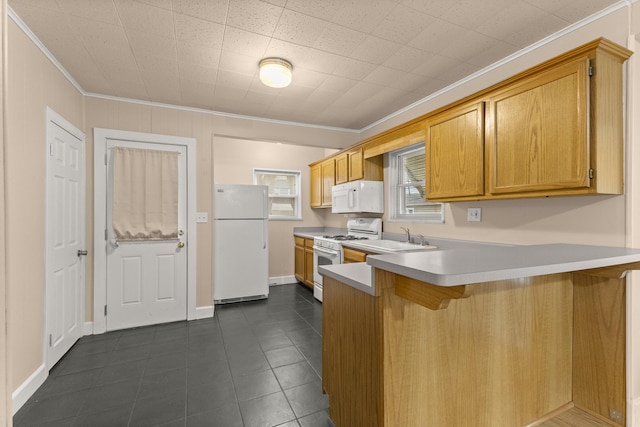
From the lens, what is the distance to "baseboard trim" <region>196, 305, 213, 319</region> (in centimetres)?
349

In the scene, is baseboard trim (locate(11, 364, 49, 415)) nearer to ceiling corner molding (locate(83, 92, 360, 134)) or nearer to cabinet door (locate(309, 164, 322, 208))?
ceiling corner molding (locate(83, 92, 360, 134))

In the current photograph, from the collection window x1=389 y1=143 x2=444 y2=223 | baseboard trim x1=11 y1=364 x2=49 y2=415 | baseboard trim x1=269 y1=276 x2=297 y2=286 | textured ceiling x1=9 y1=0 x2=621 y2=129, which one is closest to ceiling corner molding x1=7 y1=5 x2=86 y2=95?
textured ceiling x1=9 y1=0 x2=621 y2=129

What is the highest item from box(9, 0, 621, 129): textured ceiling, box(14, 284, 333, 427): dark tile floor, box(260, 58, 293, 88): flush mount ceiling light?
box(9, 0, 621, 129): textured ceiling

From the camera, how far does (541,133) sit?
72.4 inches

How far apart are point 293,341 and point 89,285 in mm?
2222

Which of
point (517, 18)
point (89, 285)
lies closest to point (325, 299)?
point (517, 18)

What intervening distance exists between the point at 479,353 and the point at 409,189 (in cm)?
244

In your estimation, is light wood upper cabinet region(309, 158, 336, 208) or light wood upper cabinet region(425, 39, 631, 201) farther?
light wood upper cabinet region(309, 158, 336, 208)

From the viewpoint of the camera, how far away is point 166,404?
190 cm

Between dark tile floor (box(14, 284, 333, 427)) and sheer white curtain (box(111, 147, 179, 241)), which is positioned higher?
sheer white curtain (box(111, 147, 179, 241))

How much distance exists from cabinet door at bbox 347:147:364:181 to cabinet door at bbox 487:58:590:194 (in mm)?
1828

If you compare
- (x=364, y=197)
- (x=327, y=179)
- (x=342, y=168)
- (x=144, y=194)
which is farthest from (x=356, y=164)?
(x=144, y=194)

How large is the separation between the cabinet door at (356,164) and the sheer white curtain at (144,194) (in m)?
2.20

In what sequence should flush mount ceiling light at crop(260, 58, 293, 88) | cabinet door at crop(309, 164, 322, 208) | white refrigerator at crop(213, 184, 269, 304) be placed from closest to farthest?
flush mount ceiling light at crop(260, 58, 293, 88) < white refrigerator at crop(213, 184, 269, 304) < cabinet door at crop(309, 164, 322, 208)
